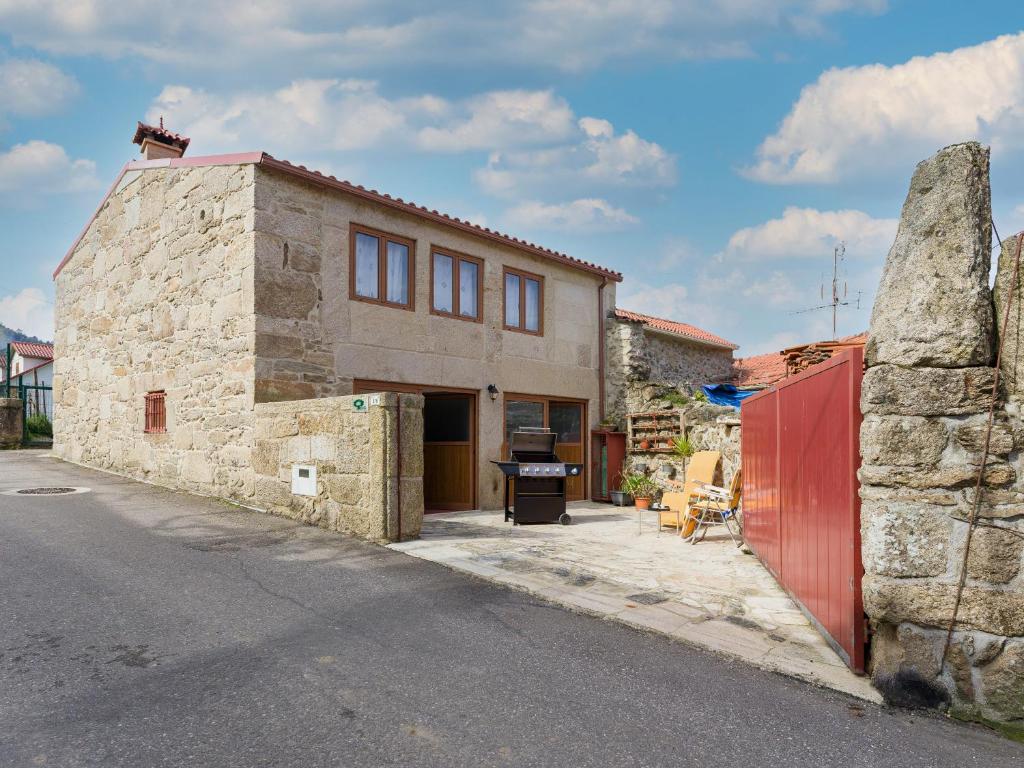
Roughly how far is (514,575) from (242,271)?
236 inches

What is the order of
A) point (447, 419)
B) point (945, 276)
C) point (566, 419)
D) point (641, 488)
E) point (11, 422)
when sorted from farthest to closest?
point (11, 422), point (566, 419), point (641, 488), point (447, 419), point (945, 276)

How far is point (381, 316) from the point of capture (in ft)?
35.2

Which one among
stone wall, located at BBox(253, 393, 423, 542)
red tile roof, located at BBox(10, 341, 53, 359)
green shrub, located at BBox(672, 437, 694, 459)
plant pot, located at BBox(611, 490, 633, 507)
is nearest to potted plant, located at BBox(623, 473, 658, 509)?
plant pot, located at BBox(611, 490, 633, 507)

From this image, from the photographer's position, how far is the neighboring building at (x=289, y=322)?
951 cm

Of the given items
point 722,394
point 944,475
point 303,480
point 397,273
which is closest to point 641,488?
point 722,394

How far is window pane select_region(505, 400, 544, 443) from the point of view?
1277 centimetres

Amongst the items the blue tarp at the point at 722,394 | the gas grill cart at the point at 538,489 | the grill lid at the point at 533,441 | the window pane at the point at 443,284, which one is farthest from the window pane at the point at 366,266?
the blue tarp at the point at 722,394

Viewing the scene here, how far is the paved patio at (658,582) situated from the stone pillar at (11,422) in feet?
41.1

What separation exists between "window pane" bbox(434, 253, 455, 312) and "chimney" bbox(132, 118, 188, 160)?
5556 millimetres

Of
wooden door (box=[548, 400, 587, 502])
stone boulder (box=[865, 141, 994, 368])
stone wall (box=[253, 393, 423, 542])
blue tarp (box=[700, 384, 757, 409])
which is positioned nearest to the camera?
stone boulder (box=[865, 141, 994, 368])

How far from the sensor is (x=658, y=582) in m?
5.98

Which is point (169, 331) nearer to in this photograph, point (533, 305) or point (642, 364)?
point (533, 305)

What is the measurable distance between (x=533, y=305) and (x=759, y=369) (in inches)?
372

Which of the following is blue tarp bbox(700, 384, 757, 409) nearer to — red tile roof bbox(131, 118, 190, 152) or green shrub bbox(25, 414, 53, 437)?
red tile roof bbox(131, 118, 190, 152)
